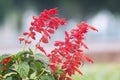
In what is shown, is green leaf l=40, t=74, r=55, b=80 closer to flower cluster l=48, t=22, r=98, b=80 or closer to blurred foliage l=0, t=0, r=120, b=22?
flower cluster l=48, t=22, r=98, b=80

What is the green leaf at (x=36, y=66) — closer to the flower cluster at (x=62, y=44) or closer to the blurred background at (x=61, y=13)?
the flower cluster at (x=62, y=44)

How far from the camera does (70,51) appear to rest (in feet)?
8.79

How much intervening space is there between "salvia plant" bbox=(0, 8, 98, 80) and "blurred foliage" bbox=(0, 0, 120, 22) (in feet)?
76.5

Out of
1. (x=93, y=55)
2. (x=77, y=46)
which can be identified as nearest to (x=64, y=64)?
(x=77, y=46)

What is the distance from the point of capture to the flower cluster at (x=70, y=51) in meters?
2.66

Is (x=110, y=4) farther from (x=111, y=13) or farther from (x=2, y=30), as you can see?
(x=2, y=30)

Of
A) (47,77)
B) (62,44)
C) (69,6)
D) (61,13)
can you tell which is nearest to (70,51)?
(62,44)

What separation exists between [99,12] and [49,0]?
3.24 meters

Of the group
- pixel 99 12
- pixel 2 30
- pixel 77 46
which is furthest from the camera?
pixel 2 30

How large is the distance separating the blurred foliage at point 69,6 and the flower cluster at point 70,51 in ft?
76.6

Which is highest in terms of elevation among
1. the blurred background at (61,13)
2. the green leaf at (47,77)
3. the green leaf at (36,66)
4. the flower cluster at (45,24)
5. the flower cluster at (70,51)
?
the blurred background at (61,13)

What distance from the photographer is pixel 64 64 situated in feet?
8.95

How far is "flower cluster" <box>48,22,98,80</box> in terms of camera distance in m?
2.66

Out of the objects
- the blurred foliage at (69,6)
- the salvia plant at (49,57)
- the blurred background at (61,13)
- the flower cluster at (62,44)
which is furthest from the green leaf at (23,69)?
the blurred foliage at (69,6)
